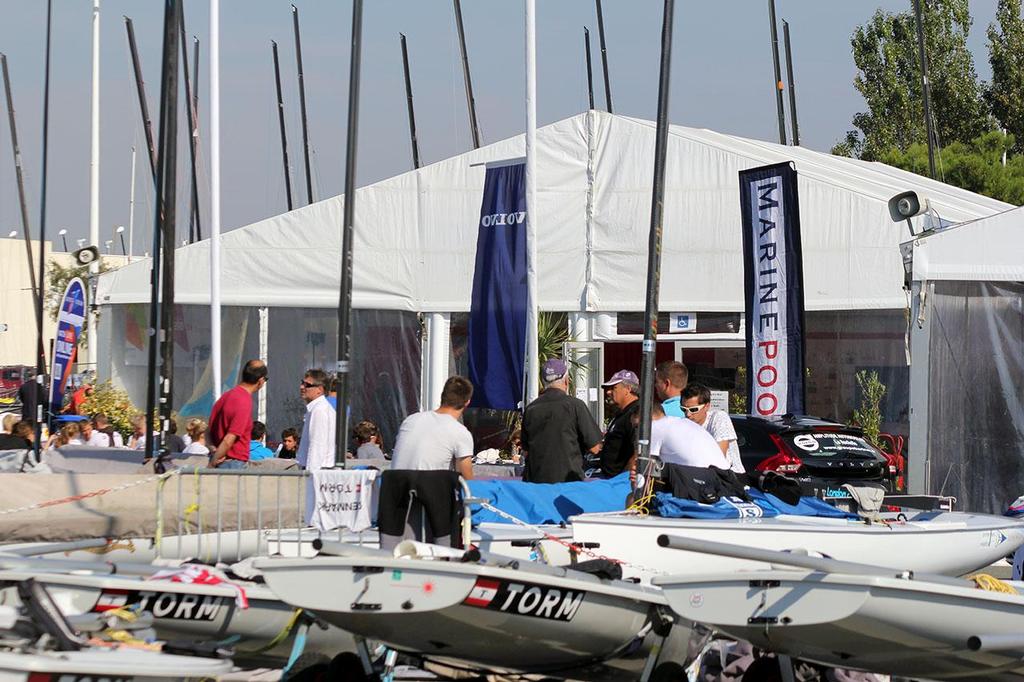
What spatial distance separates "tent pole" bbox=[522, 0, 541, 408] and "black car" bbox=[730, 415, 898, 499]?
2835 millimetres

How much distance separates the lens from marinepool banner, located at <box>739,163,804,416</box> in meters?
17.1

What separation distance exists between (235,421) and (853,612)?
660 centimetres

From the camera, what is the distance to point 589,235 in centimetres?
2384

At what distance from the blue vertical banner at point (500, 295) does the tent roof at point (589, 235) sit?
5.06m

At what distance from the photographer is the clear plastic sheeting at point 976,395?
1512 centimetres

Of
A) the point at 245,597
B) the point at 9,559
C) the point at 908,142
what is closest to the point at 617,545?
the point at 245,597

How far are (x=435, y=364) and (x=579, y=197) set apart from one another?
367 centimetres

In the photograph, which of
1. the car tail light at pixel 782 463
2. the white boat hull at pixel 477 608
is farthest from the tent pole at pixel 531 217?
the white boat hull at pixel 477 608

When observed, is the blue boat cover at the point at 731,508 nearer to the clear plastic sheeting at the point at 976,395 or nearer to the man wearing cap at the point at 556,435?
the man wearing cap at the point at 556,435

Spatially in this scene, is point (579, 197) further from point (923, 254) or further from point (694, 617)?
point (694, 617)

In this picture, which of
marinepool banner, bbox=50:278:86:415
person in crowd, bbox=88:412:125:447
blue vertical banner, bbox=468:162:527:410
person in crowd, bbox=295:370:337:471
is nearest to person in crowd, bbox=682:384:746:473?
person in crowd, bbox=295:370:337:471

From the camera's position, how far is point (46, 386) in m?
25.4

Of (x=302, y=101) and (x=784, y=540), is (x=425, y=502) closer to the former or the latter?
(x=784, y=540)

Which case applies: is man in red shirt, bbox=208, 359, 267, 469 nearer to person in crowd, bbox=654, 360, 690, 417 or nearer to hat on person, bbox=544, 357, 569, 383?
hat on person, bbox=544, 357, 569, 383
